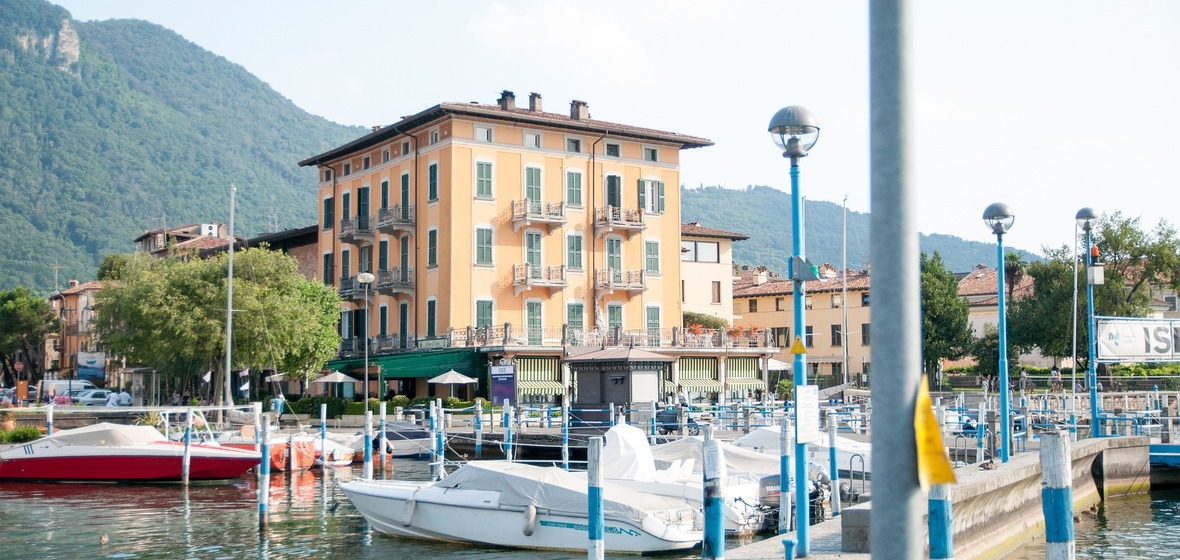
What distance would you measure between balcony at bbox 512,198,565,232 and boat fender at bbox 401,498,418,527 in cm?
3468

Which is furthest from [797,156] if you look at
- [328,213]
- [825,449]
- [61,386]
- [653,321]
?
[61,386]

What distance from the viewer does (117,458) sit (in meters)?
31.4

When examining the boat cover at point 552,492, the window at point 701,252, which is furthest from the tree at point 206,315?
the boat cover at point 552,492

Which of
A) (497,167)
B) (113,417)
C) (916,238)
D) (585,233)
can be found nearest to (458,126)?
(497,167)

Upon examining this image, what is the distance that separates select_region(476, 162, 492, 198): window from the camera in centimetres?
5403

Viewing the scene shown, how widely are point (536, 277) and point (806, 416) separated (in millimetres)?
42861

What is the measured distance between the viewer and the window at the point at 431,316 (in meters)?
54.4

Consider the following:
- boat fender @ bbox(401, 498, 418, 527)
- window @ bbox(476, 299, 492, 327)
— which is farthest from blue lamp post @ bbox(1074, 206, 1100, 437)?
window @ bbox(476, 299, 492, 327)

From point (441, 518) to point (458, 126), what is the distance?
35841 mm

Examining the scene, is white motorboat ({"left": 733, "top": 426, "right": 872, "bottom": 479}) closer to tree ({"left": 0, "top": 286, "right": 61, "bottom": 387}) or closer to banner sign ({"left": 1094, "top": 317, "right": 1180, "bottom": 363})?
banner sign ({"left": 1094, "top": 317, "right": 1180, "bottom": 363})

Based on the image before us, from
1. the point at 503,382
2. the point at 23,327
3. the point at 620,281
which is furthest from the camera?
the point at 23,327

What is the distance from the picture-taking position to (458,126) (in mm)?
53438

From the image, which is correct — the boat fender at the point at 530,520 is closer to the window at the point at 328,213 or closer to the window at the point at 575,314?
the window at the point at 575,314

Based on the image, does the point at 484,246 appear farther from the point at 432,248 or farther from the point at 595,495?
the point at 595,495
